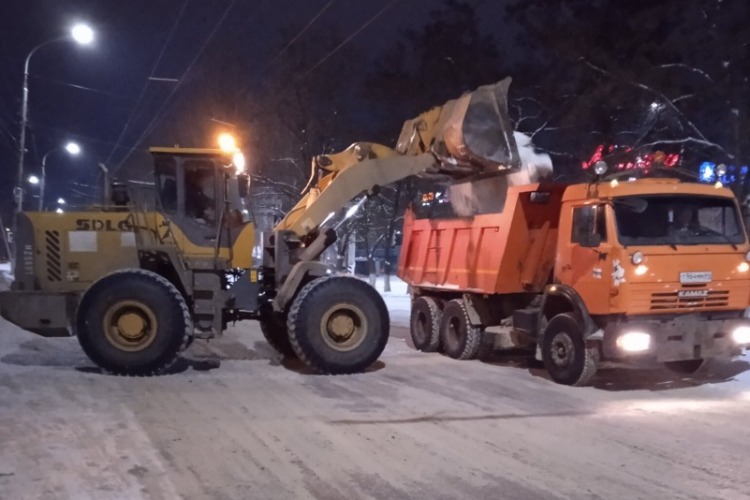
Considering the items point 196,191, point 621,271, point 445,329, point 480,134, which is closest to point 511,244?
point 480,134

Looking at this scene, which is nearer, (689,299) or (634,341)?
(634,341)

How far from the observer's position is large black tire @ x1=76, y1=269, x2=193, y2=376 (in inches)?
454

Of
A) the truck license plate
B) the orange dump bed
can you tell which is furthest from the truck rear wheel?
the orange dump bed

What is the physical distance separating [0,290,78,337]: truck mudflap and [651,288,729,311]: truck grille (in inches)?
316

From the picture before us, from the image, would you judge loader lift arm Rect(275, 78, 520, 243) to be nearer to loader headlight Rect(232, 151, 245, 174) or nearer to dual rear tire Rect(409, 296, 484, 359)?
loader headlight Rect(232, 151, 245, 174)

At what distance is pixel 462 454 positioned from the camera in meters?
7.55

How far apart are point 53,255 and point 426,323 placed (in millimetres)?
6556

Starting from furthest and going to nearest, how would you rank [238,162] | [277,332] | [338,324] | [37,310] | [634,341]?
1. [277,332]
2. [238,162]
3. [338,324]
4. [37,310]
5. [634,341]

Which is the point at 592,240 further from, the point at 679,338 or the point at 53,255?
the point at 53,255

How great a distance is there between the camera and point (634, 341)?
10.4m

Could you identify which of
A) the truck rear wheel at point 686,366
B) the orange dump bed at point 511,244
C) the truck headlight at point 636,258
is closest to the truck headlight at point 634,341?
the truck headlight at point 636,258

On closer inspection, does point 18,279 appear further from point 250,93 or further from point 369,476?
point 250,93

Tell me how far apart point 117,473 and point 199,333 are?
543cm

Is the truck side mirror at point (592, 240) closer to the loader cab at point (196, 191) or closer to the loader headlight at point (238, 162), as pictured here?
the loader cab at point (196, 191)
